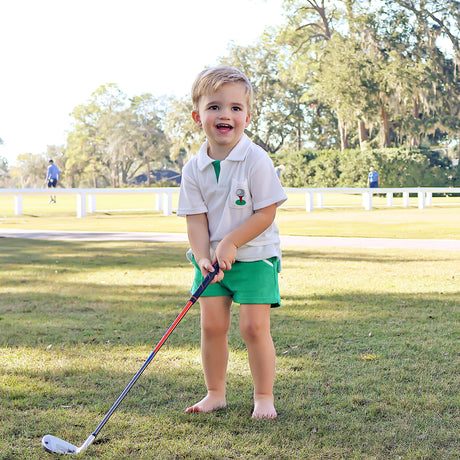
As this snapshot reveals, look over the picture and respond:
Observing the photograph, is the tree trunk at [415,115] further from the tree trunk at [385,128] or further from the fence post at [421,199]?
the fence post at [421,199]

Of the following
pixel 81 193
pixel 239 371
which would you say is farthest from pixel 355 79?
pixel 239 371

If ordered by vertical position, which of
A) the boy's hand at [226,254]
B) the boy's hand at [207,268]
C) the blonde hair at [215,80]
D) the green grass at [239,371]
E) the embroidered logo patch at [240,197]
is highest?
the blonde hair at [215,80]

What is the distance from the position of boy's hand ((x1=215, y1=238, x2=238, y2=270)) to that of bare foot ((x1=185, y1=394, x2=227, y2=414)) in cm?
59

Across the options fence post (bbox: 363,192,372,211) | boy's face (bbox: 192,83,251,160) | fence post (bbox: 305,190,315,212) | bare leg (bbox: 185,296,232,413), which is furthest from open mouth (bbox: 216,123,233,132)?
fence post (bbox: 363,192,372,211)

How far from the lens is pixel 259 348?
2.80 m

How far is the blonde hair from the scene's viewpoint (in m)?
2.77

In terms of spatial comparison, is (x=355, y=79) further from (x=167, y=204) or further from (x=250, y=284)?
(x=250, y=284)

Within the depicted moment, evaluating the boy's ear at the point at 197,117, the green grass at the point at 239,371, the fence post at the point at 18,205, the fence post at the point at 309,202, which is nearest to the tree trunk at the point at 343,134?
the fence post at the point at 309,202

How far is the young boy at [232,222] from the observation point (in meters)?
2.77

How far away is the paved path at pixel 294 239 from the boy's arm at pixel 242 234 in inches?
265

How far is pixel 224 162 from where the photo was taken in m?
2.81

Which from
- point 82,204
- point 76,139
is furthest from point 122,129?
point 82,204

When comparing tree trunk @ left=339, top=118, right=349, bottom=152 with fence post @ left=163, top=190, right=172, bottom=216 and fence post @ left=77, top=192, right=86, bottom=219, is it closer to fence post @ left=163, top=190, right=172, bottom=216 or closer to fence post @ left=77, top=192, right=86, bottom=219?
fence post @ left=163, top=190, right=172, bottom=216

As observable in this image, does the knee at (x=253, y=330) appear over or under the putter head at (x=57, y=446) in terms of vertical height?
over
